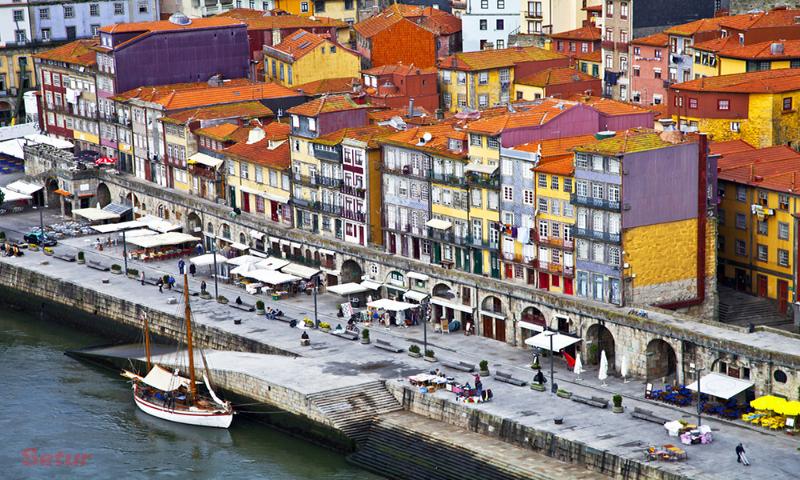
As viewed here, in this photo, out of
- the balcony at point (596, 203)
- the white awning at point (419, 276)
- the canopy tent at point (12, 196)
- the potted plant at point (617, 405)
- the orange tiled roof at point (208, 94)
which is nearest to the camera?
the potted plant at point (617, 405)

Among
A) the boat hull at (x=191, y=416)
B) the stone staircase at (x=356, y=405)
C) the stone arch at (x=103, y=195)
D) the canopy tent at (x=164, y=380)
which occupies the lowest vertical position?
the boat hull at (x=191, y=416)

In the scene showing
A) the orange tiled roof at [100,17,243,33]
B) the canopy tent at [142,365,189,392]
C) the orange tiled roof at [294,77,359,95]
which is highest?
the orange tiled roof at [100,17,243,33]

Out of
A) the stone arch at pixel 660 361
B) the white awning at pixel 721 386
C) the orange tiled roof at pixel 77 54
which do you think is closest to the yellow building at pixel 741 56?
the stone arch at pixel 660 361

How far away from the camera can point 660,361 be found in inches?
4626

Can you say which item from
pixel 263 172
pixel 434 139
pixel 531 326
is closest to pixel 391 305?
pixel 531 326

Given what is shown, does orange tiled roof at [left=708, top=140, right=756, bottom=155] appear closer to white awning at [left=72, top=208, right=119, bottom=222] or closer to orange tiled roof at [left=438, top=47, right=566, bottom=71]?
orange tiled roof at [left=438, top=47, right=566, bottom=71]

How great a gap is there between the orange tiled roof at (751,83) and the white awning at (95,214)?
48369 millimetres

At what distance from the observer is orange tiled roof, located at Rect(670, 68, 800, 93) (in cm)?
13900

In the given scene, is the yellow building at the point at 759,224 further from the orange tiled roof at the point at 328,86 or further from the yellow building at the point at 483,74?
the orange tiled roof at the point at 328,86

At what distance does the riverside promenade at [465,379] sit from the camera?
104 meters

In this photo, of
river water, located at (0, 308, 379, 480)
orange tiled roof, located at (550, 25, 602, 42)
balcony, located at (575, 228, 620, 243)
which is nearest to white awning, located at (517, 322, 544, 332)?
balcony, located at (575, 228, 620, 243)

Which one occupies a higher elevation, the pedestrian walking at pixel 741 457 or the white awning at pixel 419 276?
the white awning at pixel 419 276

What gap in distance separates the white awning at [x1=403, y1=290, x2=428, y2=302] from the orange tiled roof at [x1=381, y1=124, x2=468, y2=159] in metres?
9.36

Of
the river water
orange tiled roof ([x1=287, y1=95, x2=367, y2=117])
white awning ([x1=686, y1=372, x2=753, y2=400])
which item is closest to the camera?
white awning ([x1=686, y1=372, x2=753, y2=400])
